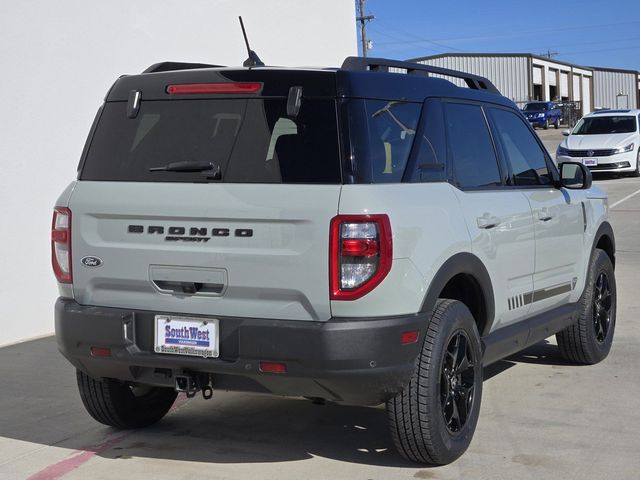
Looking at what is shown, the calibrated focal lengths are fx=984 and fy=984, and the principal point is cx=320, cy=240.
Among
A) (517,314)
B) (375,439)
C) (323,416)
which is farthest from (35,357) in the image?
(517,314)

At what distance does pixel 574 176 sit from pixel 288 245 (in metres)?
2.84

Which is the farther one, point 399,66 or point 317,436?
point 317,436

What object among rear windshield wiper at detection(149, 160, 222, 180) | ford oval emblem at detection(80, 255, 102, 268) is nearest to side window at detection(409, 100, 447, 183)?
rear windshield wiper at detection(149, 160, 222, 180)

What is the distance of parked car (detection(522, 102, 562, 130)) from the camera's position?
1860 inches

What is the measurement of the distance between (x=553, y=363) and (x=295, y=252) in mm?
3465

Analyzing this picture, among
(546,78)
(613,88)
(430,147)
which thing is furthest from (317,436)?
(613,88)

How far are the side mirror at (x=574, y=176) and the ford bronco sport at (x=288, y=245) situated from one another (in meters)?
1.35

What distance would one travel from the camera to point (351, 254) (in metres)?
4.22

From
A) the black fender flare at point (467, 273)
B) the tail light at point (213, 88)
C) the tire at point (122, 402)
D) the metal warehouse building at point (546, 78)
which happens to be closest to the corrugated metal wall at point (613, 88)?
the metal warehouse building at point (546, 78)

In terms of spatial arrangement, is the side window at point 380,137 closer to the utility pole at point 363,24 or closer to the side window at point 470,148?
the side window at point 470,148

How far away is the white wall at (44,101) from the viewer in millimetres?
8062

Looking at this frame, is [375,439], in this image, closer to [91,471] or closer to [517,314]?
[517,314]

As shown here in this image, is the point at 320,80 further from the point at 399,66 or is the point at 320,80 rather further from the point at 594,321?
the point at 594,321

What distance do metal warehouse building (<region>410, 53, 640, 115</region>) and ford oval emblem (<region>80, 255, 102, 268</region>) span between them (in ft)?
166
